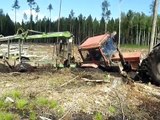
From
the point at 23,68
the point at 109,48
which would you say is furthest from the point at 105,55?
the point at 23,68

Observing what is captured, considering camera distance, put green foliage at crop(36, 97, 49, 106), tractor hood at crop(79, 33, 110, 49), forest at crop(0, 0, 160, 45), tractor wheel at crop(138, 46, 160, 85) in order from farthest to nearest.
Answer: forest at crop(0, 0, 160, 45) < tractor hood at crop(79, 33, 110, 49) < tractor wheel at crop(138, 46, 160, 85) < green foliage at crop(36, 97, 49, 106)

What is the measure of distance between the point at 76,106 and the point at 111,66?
219 inches

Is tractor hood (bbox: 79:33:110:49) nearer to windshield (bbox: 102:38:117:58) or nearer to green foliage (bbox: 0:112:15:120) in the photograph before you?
windshield (bbox: 102:38:117:58)

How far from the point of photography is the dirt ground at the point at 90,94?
A: 8781 millimetres

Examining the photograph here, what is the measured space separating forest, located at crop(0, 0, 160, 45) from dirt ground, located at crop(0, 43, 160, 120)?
73.5m

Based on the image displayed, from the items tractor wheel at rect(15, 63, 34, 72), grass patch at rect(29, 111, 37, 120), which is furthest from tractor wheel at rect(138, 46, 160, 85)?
grass patch at rect(29, 111, 37, 120)

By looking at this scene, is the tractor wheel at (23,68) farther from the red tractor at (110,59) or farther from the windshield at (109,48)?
the windshield at (109,48)

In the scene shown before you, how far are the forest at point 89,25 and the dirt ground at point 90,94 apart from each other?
241ft

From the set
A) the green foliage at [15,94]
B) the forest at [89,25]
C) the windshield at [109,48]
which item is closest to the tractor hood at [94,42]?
the windshield at [109,48]

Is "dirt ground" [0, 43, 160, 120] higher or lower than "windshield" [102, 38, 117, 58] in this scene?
lower

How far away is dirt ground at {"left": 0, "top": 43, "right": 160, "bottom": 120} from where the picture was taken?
28.8ft

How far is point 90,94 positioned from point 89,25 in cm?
9447

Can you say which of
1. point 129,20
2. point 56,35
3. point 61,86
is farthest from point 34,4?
point 61,86

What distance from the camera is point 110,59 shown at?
48.2ft
